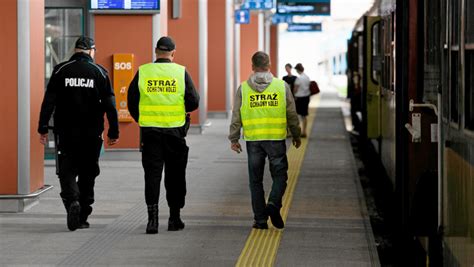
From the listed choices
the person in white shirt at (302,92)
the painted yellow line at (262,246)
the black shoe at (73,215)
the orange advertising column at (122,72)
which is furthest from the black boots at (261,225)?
the person in white shirt at (302,92)

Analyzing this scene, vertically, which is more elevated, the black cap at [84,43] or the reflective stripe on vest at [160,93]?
the black cap at [84,43]

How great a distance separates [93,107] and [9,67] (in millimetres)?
1616

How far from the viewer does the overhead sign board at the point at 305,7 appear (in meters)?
35.1

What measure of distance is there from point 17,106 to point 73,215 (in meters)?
1.87

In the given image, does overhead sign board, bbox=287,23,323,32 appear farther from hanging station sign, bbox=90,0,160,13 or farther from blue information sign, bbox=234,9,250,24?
hanging station sign, bbox=90,0,160,13

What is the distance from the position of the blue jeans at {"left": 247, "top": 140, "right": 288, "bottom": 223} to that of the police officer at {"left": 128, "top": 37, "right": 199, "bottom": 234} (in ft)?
2.09

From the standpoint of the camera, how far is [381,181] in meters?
16.6

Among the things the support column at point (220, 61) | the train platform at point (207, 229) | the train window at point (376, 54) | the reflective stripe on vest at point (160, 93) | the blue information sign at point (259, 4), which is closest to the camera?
the train platform at point (207, 229)

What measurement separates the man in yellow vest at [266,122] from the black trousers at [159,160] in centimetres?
50

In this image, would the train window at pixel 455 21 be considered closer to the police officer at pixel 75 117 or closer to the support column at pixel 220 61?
the police officer at pixel 75 117

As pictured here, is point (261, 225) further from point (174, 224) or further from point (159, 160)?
point (159, 160)

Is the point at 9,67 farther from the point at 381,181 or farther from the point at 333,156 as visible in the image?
the point at 333,156

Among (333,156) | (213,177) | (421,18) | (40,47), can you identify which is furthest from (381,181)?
(421,18)

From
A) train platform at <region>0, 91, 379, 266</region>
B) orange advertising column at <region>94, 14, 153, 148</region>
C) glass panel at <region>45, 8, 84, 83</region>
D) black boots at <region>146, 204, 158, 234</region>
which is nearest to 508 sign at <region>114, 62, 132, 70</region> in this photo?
orange advertising column at <region>94, 14, 153, 148</region>
